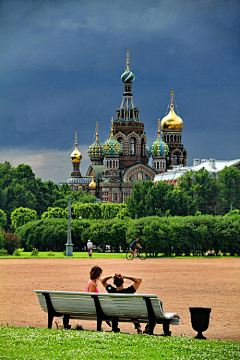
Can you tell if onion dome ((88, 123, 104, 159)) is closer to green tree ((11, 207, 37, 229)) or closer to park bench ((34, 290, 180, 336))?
green tree ((11, 207, 37, 229))

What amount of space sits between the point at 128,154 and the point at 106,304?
9390cm

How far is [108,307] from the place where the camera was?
9836mm

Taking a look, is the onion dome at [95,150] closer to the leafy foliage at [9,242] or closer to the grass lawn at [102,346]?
the leafy foliage at [9,242]

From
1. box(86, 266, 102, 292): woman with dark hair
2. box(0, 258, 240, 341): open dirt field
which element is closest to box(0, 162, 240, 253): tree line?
box(0, 258, 240, 341): open dirt field

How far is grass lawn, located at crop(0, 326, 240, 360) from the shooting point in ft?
26.6

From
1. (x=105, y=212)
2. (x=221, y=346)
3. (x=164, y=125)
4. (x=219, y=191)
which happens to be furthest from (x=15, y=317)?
(x=164, y=125)

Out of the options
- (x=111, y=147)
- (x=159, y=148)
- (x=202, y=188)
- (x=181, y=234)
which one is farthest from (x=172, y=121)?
(x=181, y=234)

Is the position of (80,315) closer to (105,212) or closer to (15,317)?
(15,317)

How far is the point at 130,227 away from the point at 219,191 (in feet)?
122

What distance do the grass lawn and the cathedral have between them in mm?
88329

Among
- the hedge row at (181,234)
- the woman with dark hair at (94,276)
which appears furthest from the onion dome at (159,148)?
the woman with dark hair at (94,276)

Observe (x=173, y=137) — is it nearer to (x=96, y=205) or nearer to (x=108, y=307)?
(x=96, y=205)

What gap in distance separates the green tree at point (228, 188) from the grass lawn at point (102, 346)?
67.9 meters

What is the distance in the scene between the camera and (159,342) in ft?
29.5
